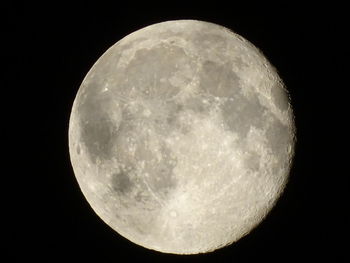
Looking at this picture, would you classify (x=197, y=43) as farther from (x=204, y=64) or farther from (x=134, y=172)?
(x=134, y=172)

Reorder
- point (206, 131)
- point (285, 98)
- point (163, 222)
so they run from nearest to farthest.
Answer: point (206, 131), point (163, 222), point (285, 98)

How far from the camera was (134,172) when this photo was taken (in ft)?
11.2

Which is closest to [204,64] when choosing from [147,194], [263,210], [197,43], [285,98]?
[197,43]

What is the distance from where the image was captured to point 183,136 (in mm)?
3279

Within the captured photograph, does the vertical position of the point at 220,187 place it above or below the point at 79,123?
below

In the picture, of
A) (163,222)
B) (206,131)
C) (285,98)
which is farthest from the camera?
(285,98)

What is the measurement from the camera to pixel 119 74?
3.54 metres

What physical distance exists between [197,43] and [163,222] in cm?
135

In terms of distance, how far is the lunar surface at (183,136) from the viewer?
3312 millimetres

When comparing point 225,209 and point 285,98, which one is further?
point 285,98

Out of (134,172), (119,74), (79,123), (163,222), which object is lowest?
(163,222)

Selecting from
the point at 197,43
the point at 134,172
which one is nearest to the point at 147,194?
the point at 134,172

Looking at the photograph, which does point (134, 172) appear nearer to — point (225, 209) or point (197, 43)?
point (225, 209)

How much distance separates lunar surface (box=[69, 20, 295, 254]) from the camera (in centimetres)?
331
